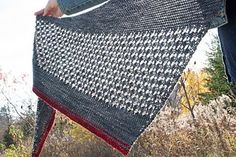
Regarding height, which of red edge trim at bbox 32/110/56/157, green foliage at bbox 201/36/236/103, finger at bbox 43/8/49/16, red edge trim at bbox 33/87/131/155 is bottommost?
green foliage at bbox 201/36/236/103

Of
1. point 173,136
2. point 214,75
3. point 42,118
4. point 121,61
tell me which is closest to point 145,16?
point 121,61

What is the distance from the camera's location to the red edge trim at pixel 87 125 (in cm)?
136

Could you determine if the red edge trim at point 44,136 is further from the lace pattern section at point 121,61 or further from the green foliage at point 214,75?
the green foliage at point 214,75

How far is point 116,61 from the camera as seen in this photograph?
1.40 metres

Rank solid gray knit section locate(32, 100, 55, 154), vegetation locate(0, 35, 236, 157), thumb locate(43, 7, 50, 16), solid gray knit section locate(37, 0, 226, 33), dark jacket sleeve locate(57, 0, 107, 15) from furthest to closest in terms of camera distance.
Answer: vegetation locate(0, 35, 236, 157)
solid gray knit section locate(32, 100, 55, 154)
thumb locate(43, 7, 50, 16)
dark jacket sleeve locate(57, 0, 107, 15)
solid gray knit section locate(37, 0, 226, 33)

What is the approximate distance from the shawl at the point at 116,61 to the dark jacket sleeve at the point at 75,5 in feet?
0.45

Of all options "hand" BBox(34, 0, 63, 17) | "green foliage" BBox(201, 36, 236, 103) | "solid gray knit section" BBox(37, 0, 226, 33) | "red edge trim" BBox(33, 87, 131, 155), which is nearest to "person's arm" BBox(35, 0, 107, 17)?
"hand" BBox(34, 0, 63, 17)

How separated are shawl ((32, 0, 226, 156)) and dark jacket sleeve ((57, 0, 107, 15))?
136 mm

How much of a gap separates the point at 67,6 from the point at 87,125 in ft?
1.20

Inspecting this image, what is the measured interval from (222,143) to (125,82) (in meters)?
3.86

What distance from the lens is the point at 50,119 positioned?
1.54 m

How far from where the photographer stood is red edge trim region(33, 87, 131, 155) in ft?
4.46

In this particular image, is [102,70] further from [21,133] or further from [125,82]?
[21,133]

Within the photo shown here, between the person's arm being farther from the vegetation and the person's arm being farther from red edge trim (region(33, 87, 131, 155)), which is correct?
the vegetation
